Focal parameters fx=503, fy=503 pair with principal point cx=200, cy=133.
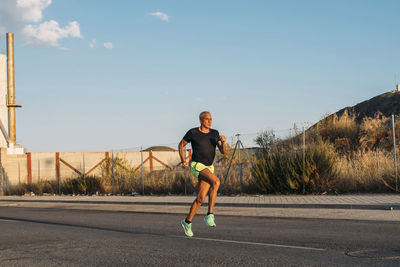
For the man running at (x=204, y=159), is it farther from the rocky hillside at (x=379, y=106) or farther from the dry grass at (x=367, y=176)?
the rocky hillside at (x=379, y=106)

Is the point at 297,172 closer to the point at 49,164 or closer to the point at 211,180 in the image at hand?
the point at 211,180

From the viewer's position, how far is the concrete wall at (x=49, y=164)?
131ft

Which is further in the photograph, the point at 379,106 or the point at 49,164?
the point at 379,106

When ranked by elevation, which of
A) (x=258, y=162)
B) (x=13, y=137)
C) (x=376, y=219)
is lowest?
(x=376, y=219)

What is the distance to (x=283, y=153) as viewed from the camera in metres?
20.2

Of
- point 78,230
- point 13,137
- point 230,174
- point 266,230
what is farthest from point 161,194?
point 13,137

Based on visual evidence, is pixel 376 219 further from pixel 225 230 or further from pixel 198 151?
pixel 198 151

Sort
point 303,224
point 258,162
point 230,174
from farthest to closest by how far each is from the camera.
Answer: point 230,174
point 258,162
point 303,224

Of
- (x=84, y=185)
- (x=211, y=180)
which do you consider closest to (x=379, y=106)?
(x=84, y=185)

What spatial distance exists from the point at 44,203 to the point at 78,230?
13008 millimetres

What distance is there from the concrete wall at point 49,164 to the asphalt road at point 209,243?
27429mm

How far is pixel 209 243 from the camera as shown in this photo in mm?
8375

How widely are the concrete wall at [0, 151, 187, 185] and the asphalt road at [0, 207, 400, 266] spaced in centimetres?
2743

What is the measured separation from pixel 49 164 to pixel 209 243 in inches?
1457
